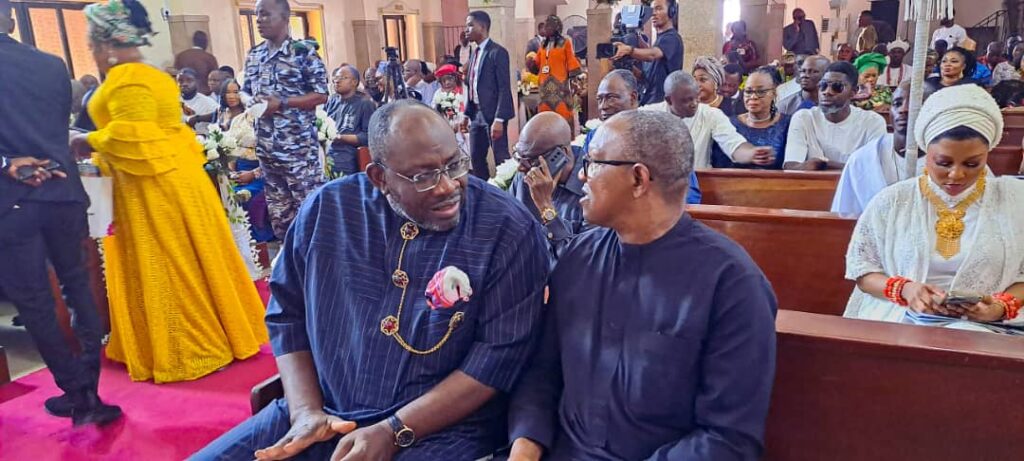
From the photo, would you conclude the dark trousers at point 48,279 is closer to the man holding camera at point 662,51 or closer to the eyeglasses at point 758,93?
the eyeglasses at point 758,93

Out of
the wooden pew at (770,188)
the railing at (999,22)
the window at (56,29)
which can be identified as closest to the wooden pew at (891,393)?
the wooden pew at (770,188)

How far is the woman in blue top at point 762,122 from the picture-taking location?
4422 millimetres

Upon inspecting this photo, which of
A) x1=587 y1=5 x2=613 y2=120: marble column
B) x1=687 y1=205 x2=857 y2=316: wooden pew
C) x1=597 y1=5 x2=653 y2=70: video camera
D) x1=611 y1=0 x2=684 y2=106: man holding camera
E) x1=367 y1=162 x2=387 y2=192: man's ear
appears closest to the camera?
x1=367 y1=162 x2=387 y2=192: man's ear

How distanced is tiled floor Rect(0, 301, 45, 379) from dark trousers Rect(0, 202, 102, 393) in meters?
0.92

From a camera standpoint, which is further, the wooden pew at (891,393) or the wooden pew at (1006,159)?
the wooden pew at (1006,159)

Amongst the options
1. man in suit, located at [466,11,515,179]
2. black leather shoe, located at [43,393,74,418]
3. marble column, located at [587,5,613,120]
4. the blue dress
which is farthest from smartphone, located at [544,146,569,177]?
marble column, located at [587,5,613,120]

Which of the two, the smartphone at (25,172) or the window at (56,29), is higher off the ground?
the window at (56,29)

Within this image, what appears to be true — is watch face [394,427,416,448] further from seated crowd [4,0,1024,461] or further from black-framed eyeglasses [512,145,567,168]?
black-framed eyeglasses [512,145,567,168]

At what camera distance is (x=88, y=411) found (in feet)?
9.84

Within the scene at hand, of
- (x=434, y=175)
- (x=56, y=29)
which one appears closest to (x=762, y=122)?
(x=434, y=175)

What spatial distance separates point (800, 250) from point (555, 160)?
1.03m

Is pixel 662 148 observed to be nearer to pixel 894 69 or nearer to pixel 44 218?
pixel 44 218

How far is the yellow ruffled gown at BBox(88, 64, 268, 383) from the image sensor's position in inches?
121

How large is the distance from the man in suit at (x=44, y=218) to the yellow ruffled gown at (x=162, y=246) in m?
0.23
